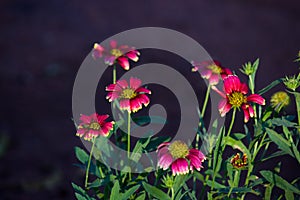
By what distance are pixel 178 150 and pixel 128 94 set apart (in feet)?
0.52

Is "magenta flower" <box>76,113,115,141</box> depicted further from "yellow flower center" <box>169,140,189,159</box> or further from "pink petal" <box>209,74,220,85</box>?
"pink petal" <box>209,74,220,85</box>

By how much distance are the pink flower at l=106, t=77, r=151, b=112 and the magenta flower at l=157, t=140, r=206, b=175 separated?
10cm

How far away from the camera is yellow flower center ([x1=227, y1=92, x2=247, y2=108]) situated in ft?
3.41

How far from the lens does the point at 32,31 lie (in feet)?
13.2

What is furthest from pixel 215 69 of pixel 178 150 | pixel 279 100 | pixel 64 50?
pixel 64 50

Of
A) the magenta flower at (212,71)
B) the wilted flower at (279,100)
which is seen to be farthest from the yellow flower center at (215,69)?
the wilted flower at (279,100)

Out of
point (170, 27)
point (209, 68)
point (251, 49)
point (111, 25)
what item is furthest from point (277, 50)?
point (209, 68)

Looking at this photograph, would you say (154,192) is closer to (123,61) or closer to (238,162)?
(238,162)

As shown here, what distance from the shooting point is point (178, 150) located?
1.04 metres

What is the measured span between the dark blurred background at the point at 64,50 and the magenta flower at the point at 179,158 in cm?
154

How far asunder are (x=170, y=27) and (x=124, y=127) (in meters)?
3.02

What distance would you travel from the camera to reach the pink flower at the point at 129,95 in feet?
3.57

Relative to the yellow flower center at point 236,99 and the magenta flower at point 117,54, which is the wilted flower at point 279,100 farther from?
the magenta flower at point 117,54

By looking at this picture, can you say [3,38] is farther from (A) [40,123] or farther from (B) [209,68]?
(B) [209,68]
